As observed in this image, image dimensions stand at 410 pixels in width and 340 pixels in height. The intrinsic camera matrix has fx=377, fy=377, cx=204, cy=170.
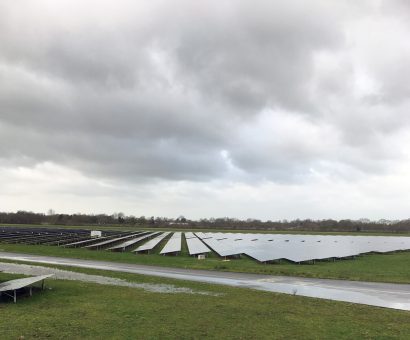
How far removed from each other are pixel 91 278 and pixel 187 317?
13.3 m

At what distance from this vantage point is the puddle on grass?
22.8m

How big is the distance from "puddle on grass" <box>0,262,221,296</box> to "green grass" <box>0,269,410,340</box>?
55.8 inches

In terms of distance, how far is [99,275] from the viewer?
28.8 m

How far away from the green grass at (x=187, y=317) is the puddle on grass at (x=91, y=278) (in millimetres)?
1417

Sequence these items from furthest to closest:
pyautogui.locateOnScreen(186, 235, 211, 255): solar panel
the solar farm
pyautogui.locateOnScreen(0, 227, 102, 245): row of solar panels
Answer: pyautogui.locateOnScreen(0, 227, 102, 245): row of solar panels → pyautogui.locateOnScreen(186, 235, 211, 255): solar panel → the solar farm

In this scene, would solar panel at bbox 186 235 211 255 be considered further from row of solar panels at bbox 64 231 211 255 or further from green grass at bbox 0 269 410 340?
green grass at bbox 0 269 410 340

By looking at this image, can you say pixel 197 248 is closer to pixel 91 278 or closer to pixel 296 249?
pixel 296 249

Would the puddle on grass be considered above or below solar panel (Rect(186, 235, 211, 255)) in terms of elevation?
above

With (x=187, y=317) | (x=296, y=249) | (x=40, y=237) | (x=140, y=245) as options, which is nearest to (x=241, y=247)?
(x=296, y=249)

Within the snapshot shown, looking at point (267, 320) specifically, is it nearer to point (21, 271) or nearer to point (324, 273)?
point (324, 273)

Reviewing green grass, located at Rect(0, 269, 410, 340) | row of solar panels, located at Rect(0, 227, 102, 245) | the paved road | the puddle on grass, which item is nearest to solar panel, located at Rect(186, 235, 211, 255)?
the paved road

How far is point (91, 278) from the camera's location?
2717 cm

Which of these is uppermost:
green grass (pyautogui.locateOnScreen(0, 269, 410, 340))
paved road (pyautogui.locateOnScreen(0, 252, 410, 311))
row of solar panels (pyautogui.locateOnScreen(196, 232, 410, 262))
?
green grass (pyautogui.locateOnScreen(0, 269, 410, 340))

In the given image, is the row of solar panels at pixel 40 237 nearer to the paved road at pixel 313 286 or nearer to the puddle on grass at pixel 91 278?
the puddle on grass at pixel 91 278
